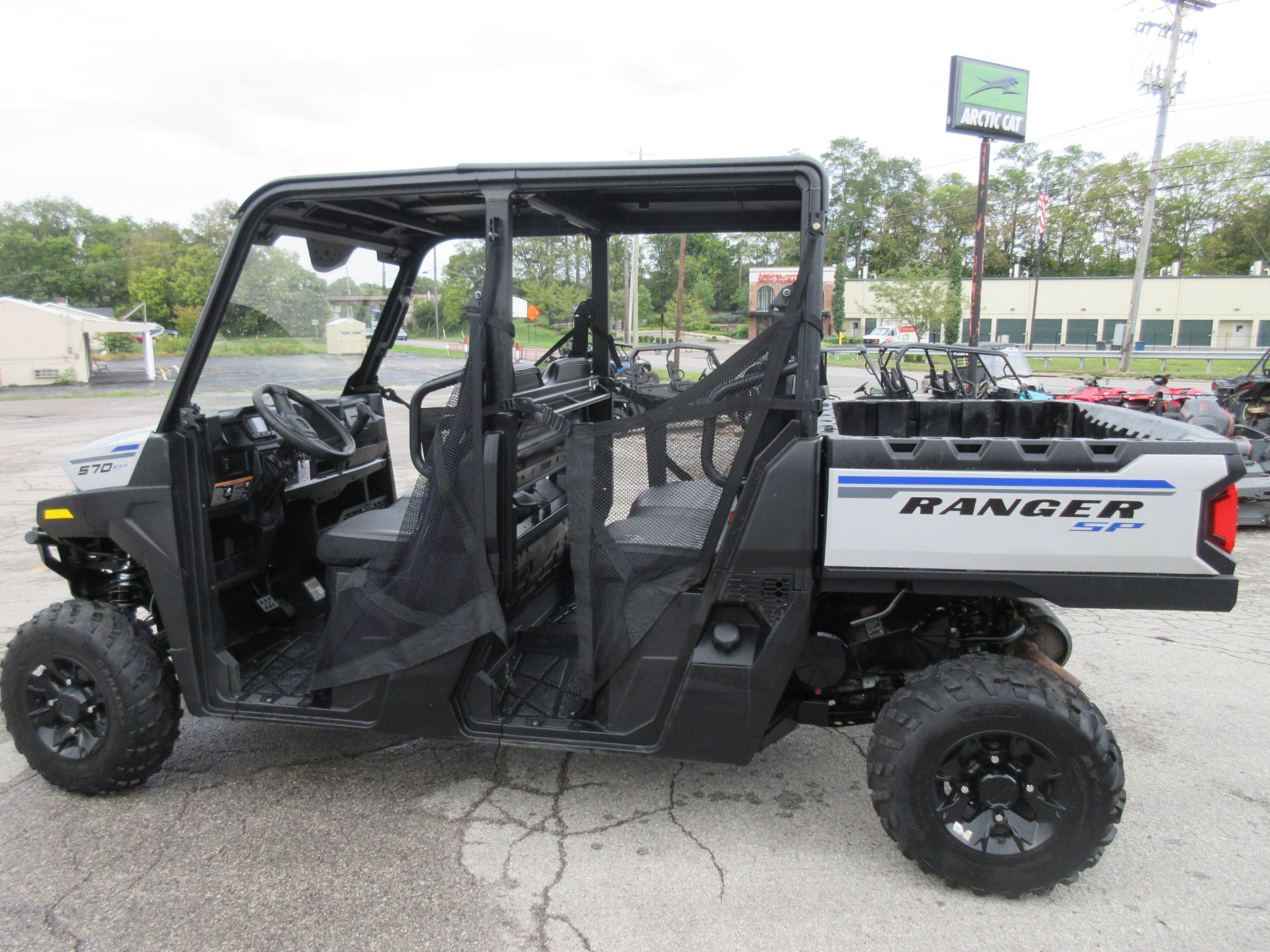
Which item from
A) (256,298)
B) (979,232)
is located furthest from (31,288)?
(256,298)

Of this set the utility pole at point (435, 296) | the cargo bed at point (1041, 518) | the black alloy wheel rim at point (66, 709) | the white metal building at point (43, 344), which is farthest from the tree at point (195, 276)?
the white metal building at point (43, 344)

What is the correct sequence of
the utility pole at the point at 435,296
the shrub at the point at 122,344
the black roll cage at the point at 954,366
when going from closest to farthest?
the utility pole at the point at 435,296
the black roll cage at the point at 954,366
the shrub at the point at 122,344

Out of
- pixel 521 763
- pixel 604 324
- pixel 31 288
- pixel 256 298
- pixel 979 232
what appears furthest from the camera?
pixel 31 288

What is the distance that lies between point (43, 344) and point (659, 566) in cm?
3750

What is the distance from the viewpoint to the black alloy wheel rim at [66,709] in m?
3.11

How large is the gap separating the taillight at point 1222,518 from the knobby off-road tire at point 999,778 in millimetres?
617

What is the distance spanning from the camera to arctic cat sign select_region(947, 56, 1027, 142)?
82.5 feet

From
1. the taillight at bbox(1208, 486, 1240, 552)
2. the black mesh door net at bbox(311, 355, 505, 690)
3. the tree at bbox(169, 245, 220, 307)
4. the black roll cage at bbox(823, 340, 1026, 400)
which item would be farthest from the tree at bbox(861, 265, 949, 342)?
the black mesh door net at bbox(311, 355, 505, 690)

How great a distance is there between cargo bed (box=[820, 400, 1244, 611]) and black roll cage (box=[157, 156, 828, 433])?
0.43 m

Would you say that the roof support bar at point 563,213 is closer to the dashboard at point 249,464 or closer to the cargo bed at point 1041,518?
the cargo bed at point 1041,518

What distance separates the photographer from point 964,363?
12.6 metres

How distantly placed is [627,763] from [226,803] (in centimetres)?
159

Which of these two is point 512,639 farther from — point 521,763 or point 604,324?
point 604,324

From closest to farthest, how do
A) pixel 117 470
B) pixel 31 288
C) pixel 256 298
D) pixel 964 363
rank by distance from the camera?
1. pixel 117 470
2. pixel 256 298
3. pixel 964 363
4. pixel 31 288
